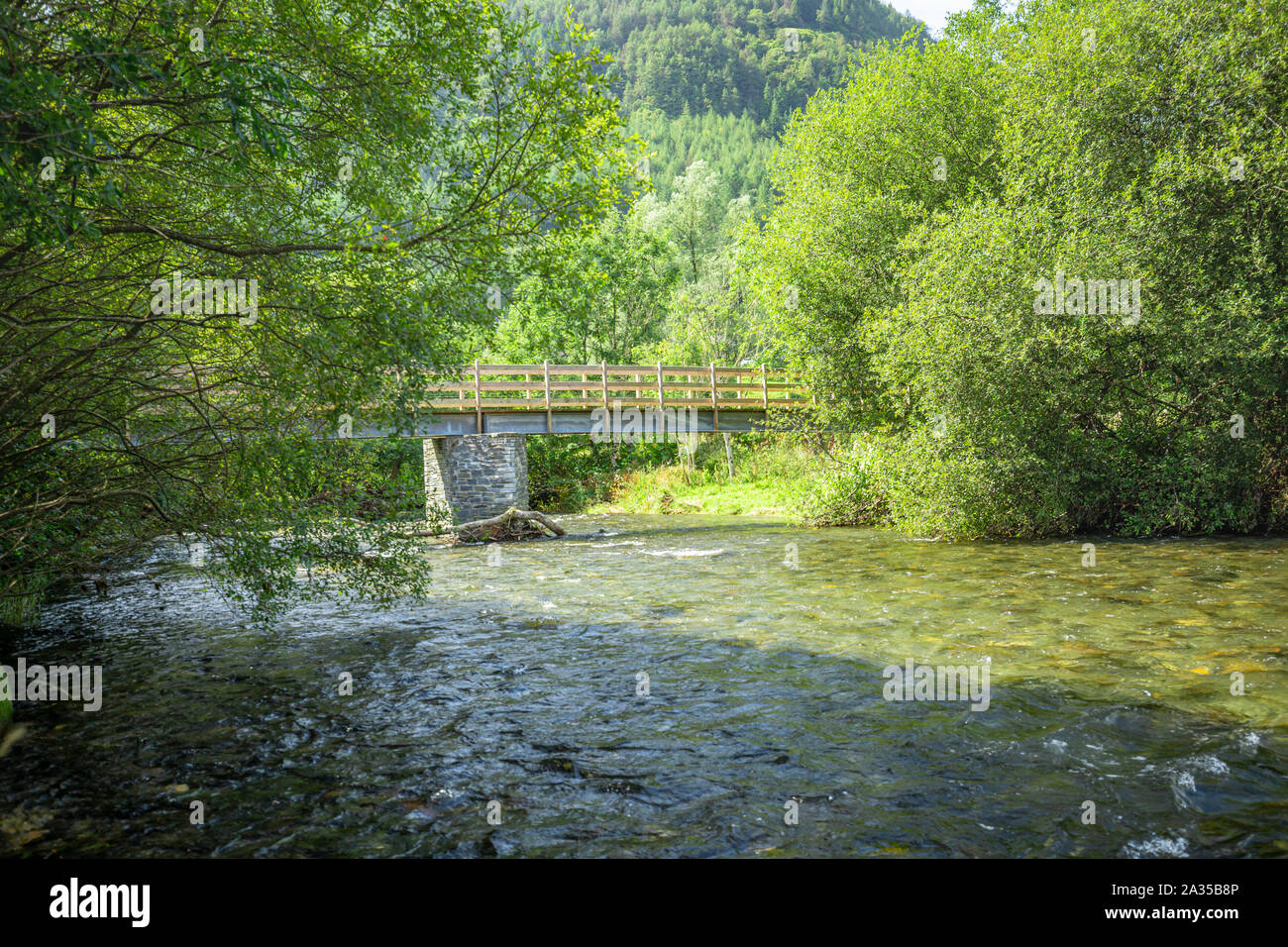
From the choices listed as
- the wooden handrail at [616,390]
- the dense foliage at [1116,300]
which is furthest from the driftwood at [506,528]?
the dense foliage at [1116,300]

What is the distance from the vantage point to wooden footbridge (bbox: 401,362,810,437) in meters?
23.3

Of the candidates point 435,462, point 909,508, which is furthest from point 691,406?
point 909,508

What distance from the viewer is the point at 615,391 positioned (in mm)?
25656

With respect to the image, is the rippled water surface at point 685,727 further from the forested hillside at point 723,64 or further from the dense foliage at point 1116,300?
the forested hillside at point 723,64

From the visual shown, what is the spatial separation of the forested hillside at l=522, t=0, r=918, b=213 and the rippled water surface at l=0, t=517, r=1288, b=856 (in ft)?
266

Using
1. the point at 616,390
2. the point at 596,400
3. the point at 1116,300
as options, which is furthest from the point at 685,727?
the point at 616,390

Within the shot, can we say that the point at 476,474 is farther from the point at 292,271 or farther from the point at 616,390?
the point at 292,271

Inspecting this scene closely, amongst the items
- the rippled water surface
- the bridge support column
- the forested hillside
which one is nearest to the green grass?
the bridge support column

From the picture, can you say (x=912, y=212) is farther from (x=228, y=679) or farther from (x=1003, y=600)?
(x=228, y=679)

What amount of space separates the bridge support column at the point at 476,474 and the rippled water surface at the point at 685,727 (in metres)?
12.5

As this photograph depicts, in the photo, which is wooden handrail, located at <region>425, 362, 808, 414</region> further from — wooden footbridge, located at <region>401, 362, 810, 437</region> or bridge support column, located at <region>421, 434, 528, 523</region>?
bridge support column, located at <region>421, 434, 528, 523</region>

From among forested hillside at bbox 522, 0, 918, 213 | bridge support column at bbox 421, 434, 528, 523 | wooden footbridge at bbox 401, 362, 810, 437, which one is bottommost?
bridge support column at bbox 421, 434, 528, 523

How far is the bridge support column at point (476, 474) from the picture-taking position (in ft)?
79.0
